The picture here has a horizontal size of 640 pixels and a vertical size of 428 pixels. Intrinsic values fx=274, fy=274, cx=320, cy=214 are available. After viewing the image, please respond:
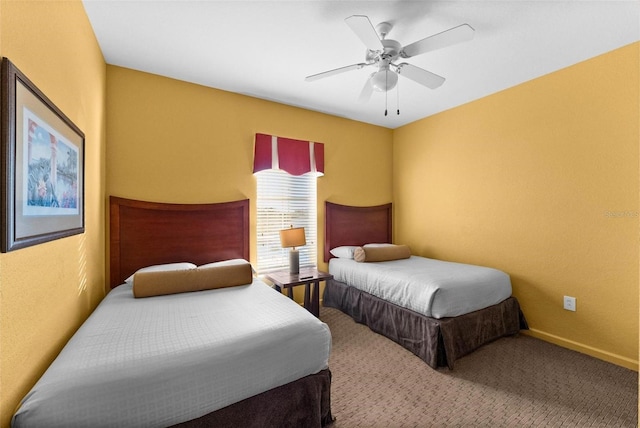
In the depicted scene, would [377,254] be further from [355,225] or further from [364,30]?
[364,30]

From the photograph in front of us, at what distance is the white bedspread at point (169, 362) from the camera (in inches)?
37.9

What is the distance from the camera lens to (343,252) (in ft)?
11.3

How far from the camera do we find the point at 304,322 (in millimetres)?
1489

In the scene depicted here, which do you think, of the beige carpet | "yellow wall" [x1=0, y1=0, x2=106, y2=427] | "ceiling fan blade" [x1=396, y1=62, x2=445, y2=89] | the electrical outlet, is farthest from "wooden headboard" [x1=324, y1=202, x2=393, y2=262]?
"yellow wall" [x1=0, y1=0, x2=106, y2=427]

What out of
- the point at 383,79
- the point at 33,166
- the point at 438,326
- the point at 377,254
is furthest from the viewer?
the point at 377,254

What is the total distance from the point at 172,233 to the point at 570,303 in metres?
3.71

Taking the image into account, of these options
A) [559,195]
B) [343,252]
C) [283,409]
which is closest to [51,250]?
[283,409]

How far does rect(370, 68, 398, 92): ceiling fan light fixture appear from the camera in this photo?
199cm

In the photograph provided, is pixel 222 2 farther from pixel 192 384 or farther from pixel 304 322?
pixel 192 384

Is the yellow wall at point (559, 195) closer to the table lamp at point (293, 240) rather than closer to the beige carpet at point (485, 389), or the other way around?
the beige carpet at point (485, 389)

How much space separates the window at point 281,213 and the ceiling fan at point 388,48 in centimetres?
150

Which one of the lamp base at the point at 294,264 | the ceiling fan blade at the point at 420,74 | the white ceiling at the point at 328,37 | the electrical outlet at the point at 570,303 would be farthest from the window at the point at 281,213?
the electrical outlet at the point at 570,303

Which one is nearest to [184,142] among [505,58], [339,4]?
[339,4]

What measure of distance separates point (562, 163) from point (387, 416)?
2616mm
